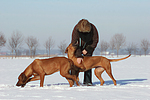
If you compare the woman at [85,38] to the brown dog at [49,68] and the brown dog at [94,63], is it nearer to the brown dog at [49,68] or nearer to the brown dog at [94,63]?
the brown dog at [94,63]

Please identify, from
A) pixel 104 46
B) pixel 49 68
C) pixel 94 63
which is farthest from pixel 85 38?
pixel 104 46

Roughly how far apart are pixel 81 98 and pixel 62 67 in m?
1.81

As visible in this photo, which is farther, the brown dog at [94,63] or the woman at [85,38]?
the woman at [85,38]

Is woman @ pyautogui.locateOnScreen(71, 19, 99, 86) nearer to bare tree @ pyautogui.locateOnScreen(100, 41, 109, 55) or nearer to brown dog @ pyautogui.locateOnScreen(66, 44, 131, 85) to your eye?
brown dog @ pyautogui.locateOnScreen(66, 44, 131, 85)

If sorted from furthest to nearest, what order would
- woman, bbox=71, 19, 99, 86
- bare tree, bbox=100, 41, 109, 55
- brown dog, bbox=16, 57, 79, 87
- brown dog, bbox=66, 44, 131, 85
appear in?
1. bare tree, bbox=100, 41, 109, 55
2. woman, bbox=71, 19, 99, 86
3. brown dog, bbox=66, 44, 131, 85
4. brown dog, bbox=16, 57, 79, 87

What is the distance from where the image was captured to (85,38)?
6781 millimetres

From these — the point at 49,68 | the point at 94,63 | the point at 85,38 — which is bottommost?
the point at 49,68

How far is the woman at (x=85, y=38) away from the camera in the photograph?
6668mm

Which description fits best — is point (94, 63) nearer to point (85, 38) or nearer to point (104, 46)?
point (85, 38)

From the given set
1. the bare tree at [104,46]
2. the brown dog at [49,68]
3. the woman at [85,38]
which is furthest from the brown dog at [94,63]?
the bare tree at [104,46]

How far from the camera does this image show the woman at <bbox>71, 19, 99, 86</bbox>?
21.9 ft

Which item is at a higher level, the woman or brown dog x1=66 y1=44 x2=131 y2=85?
the woman

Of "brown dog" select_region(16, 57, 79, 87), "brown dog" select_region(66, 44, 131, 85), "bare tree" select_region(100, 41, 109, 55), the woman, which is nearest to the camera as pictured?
"brown dog" select_region(16, 57, 79, 87)

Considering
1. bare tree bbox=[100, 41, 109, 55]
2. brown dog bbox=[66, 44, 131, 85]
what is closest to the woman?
brown dog bbox=[66, 44, 131, 85]
